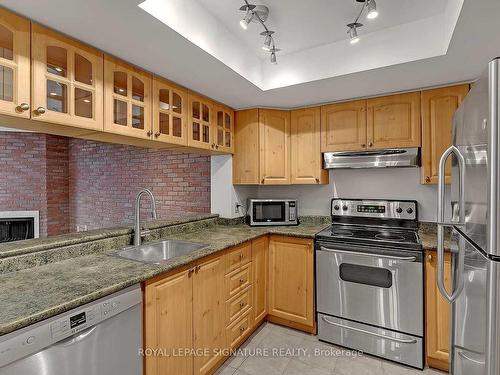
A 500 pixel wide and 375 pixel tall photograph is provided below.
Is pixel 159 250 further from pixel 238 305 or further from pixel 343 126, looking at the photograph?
pixel 343 126

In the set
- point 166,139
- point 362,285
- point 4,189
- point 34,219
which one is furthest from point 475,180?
point 4,189

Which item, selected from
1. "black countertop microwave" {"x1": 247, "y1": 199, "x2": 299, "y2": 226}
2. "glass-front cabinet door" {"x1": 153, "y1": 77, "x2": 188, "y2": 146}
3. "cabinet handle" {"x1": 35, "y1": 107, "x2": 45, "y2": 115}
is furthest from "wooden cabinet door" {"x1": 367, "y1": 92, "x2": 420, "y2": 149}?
"cabinet handle" {"x1": 35, "y1": 107, "x2": 45, "y2": 115}

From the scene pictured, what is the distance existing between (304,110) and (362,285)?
1.80 metres

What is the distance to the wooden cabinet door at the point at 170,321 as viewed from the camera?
4.78 ft

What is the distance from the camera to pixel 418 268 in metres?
2.04

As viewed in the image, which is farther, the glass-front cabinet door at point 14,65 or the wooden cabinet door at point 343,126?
the wooden cabinet door at point 343,126

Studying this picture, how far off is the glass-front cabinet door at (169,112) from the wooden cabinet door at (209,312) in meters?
1.01

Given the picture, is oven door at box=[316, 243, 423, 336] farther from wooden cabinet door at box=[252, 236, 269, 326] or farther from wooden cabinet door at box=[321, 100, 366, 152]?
wooden cabinet door at box=[321, 100, 366, 152]

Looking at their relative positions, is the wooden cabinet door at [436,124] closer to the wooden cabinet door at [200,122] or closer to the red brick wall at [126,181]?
the wooden cabinet door at [200,122]

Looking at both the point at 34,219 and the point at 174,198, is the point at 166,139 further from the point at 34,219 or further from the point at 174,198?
the point at 34,219

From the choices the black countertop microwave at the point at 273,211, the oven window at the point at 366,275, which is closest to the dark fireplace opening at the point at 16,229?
the black countertop microwave at the point at 273,211

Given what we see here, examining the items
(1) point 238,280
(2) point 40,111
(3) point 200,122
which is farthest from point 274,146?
(2) point 40,111

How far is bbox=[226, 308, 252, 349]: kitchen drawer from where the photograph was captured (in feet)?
7.07

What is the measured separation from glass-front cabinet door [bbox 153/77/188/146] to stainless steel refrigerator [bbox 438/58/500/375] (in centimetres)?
178
